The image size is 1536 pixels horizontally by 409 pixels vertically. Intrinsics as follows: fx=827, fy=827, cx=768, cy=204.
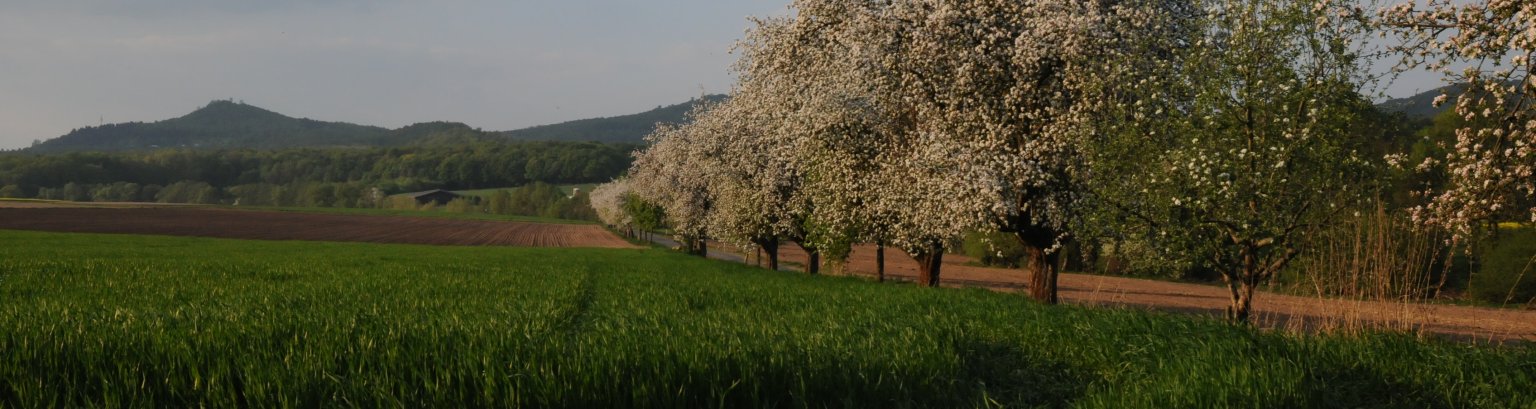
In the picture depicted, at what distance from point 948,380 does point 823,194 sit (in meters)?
22.2

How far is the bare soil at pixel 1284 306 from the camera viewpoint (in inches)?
418

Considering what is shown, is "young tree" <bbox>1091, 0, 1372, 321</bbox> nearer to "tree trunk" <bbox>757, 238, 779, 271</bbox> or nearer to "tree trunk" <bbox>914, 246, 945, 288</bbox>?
"tree trunk" <bbox>914, 246, 945, 288</bbox>

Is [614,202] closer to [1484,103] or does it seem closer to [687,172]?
[687,172]

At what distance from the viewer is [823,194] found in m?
28.7

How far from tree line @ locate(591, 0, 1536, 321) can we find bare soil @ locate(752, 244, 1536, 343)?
130 cm

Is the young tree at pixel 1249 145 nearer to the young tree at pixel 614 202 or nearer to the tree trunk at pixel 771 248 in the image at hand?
the tree trunk at pixel 771 248

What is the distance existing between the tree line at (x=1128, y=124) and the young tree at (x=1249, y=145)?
52mm

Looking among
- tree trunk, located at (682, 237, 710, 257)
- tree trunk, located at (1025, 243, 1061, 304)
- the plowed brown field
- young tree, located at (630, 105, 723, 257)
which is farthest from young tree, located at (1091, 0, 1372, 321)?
the plowed brown field

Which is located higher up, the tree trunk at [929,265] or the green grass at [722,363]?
the green grass at [722,363]

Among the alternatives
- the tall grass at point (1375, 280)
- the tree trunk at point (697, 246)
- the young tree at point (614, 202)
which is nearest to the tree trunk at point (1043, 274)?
the tall grass at point (1375, 280)

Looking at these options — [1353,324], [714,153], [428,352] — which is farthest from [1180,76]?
[714,153]

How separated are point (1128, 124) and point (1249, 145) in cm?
225

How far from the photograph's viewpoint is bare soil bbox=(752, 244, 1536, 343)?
1062 centimetres

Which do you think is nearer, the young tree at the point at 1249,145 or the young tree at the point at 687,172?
the young tree at the point at 1249,145
